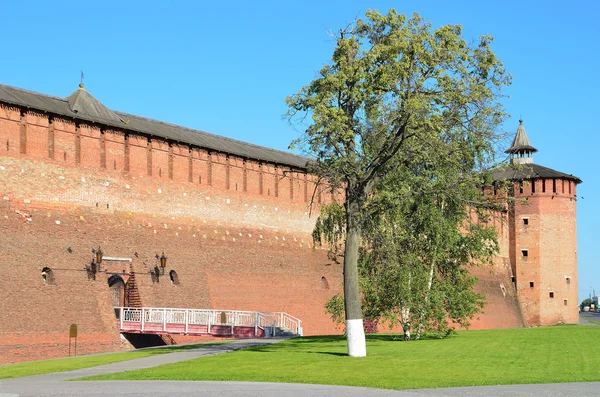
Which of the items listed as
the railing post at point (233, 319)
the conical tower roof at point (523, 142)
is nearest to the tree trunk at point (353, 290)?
the railing post at point (233, 319)

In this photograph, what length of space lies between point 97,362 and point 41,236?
7197 mm

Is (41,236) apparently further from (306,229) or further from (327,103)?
(306,229)

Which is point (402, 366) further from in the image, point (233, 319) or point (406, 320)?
point (233, 319)

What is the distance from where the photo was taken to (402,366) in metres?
17.9

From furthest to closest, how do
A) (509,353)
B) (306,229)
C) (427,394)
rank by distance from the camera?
(306,229), (509,353), (427,394)

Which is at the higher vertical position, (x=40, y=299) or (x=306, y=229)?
(x=306, y=229)

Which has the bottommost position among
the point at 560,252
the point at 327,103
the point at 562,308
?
the point at 562,308

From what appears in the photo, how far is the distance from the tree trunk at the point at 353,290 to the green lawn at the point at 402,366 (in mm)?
458

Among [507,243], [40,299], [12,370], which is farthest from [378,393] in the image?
[507,243]

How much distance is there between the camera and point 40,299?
26.0 meters

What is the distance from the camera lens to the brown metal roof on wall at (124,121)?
2839 cm

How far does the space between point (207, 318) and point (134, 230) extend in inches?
167

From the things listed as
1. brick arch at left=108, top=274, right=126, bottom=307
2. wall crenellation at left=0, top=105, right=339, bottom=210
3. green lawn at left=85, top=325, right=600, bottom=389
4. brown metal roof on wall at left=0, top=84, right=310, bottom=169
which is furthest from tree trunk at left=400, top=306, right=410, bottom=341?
brick arch at left=108, top=274, right=126, bottom=307

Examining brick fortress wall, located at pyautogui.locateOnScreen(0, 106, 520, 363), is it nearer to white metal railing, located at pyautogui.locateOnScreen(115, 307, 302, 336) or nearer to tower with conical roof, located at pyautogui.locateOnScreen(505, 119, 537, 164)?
white metal railing, located at pyautogui.locateOnScreen(115, 307, 302, 336)
